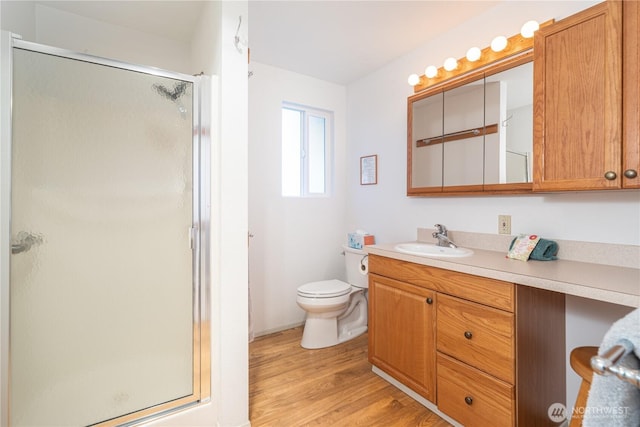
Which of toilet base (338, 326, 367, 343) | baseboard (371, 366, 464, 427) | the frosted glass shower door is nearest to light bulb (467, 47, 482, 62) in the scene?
the frosted glass shower door

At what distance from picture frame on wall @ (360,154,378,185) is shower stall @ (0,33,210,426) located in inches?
63.1

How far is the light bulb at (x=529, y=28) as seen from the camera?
1565mm

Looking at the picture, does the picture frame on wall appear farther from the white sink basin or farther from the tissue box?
the white sink basin

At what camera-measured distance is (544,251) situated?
4.92 feet

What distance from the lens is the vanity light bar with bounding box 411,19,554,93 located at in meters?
1.63

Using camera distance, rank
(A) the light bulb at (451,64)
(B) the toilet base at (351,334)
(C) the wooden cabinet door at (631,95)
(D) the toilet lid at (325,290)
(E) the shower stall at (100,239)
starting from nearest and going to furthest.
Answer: (C) the wooden cabinet door at (631,95)
(E) the shower stall at (100,239)
(A) the light bulb at (451,64)
(D) the toilet lid at (325,290)
(B) the toilet base at (351,334)

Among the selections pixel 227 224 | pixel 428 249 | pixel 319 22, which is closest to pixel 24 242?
pixel 227 224

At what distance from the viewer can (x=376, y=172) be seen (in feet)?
8.82

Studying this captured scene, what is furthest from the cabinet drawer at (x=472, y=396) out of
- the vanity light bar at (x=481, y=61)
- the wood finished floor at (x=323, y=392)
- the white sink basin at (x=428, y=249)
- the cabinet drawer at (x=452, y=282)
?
the vanity light bar at (x=481, y=61)

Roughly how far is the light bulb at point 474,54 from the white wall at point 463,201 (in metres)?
0.12

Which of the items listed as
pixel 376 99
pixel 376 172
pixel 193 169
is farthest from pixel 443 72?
pixel 193 169

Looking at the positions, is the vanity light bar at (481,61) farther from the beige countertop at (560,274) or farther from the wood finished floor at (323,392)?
the wood finished floor at (323,392)

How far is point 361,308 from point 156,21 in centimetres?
268

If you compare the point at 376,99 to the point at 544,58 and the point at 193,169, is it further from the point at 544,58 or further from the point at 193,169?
the point at 193,169
